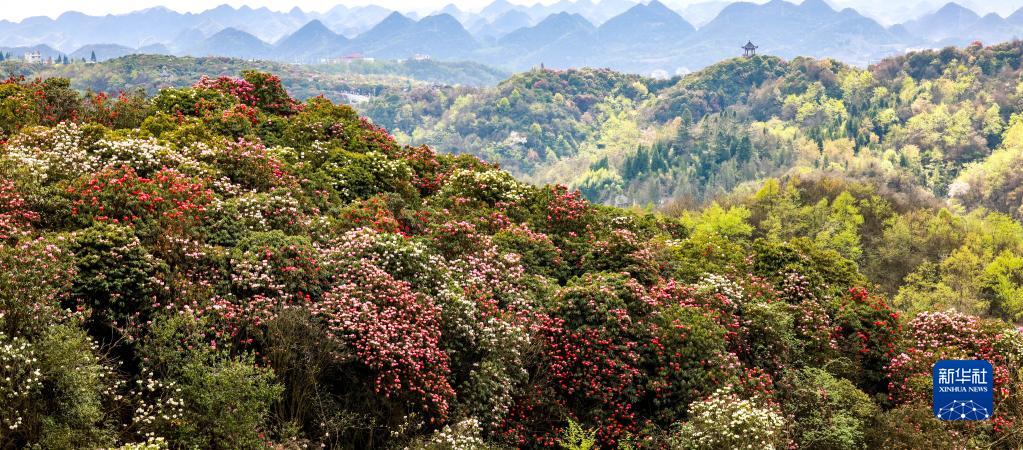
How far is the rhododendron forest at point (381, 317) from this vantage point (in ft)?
31.8

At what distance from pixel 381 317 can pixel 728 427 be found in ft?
15.7

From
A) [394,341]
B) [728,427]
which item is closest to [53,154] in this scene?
[394,341]

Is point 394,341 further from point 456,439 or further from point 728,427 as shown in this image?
point 728,427

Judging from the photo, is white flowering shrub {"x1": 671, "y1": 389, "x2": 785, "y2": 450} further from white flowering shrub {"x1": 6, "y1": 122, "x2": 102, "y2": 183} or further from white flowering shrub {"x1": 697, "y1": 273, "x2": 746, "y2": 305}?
white flowering shrub {"x1": 6, "y1": 122, "x2": 102, "y2": 183}

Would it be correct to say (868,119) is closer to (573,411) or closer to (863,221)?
(863,221)

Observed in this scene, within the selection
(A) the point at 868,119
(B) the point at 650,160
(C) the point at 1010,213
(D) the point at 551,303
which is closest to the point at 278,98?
(D) the point at 551,303

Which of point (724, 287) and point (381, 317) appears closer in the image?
point (381, 317)

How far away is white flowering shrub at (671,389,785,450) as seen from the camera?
37.1 feet

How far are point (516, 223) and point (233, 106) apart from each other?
736 centimetres

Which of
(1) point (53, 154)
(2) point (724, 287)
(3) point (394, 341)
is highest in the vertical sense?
(1) point (53, 154)

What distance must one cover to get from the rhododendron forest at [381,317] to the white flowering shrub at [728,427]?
40 mm

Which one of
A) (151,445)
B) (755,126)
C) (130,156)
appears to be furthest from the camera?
(755,126)

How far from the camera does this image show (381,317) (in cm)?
1141

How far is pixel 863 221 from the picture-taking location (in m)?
55.9
